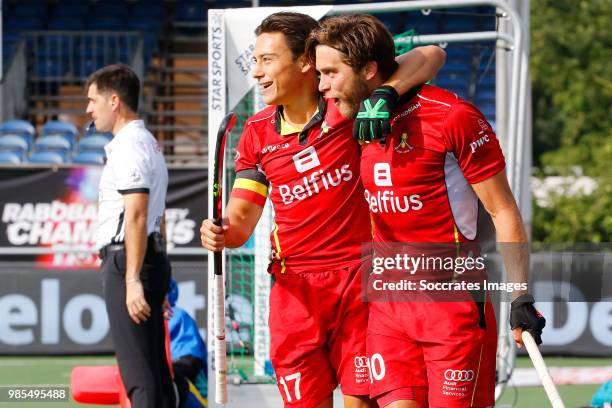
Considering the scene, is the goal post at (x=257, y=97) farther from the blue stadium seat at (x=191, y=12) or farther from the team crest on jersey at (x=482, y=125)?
the blue stadium seat at (x=191, y=12)

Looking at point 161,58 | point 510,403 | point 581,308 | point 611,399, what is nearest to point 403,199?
point 611,399

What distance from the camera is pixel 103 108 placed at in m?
5.86

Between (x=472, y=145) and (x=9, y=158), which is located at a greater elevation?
(x=9, y=158)

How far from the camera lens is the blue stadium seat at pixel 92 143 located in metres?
13.6

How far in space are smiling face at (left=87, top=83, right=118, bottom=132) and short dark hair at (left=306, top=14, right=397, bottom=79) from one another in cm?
204

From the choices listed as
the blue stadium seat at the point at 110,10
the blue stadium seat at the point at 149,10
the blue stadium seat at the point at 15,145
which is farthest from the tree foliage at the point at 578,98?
the blue stadium seat at the point at 15,145

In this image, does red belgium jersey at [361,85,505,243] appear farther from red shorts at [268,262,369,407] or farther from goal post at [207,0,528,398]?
goal post at [207,0,528,398]

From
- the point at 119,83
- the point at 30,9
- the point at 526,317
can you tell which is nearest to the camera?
the point at 526,317

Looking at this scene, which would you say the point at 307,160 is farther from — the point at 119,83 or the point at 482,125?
the point at 119,83

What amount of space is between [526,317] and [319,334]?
95 cm

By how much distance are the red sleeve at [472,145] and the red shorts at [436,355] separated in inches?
19.2

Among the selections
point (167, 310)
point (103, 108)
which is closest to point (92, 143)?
point (167, 310)

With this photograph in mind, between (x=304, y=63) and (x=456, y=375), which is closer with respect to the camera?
(x=456, y=375)

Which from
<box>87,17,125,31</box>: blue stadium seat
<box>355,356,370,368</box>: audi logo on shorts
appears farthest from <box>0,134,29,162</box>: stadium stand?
<box>355,356,370,368</box>: audi logo on shorts
